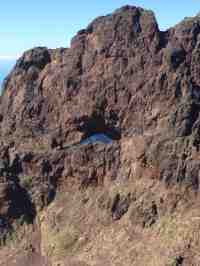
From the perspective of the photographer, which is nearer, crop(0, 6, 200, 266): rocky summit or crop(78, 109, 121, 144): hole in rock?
crop(0, 6, 200, 266): rocky summit

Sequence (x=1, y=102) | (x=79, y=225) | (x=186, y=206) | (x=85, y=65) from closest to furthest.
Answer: (x=186, y=206) → (x=79, y=225) → (x=85, y=65) → (x=1, y=102)

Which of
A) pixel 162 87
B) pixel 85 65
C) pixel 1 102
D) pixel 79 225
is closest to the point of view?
pixel 79 225

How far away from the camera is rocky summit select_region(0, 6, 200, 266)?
167 ft

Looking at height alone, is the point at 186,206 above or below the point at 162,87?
below

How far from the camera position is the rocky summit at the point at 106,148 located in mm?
50781

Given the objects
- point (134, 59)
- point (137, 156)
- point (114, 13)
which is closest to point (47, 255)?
point (137, 156)

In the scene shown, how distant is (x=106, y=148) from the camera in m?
57.2

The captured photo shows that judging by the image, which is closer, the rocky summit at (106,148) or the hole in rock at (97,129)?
the rocky summit at (106,148)

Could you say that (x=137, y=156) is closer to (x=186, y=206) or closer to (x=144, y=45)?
(x=186, y=206)

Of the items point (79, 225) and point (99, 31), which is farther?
point (99, 31)

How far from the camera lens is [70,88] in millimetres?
62938

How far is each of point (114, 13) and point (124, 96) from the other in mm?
10660

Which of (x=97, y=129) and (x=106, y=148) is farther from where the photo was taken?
(x=97, y=129)

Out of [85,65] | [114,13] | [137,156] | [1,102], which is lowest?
[137,156]
